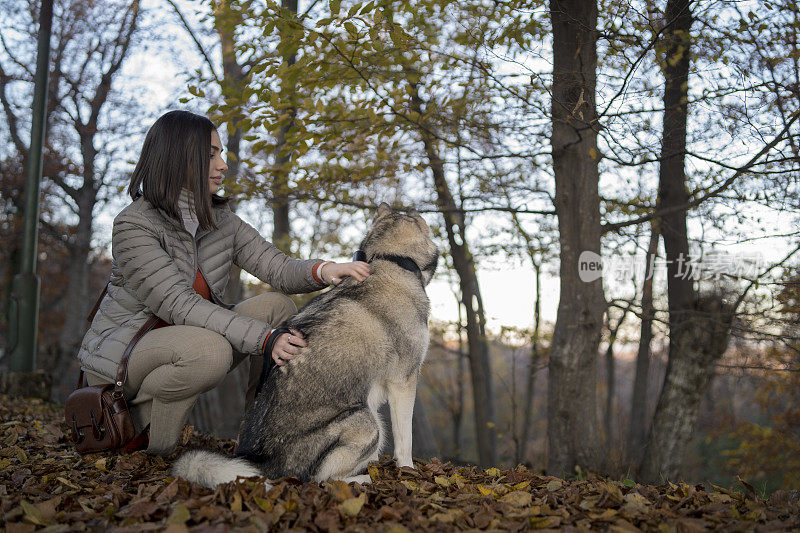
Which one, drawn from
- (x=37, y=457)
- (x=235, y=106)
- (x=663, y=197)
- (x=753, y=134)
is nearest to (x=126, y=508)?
(x=37, y=457)

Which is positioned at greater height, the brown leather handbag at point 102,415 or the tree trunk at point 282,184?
the tree trunk at point 282,184

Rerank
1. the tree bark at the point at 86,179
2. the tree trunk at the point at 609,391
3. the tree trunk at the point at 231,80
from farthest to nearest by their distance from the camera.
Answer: the tree bark at the point at 86,179
the tree trunk at the point at 609,391
the tree trunk at the point at 231,80

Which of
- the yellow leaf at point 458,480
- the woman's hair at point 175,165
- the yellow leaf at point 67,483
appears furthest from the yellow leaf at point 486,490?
the woman's hair at point 175,165

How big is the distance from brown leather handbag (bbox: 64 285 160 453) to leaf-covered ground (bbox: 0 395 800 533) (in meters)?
0.19

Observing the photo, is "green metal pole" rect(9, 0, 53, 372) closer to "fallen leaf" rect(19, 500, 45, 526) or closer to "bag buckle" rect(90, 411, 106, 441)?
"bag buckle" rect(90, 411, 106, 441)

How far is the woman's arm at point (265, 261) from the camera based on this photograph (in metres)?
3.97

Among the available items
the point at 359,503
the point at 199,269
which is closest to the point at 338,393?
the point at 359,503

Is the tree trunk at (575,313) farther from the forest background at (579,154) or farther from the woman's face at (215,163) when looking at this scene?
the woman's face at (215,163)

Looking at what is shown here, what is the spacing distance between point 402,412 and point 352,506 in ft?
3.18

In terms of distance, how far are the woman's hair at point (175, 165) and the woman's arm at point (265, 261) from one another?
1.51ft

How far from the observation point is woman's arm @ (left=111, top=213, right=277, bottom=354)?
3301 millimetres

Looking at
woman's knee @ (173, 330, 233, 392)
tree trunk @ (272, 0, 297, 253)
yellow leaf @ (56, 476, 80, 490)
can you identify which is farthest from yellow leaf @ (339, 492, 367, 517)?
tree trunk @ (272, 0, 297, 253)

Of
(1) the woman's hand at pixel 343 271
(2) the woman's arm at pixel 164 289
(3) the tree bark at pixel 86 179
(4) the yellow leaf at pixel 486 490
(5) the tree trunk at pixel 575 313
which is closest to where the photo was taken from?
(4) the yellow leaf at pixel 486 490

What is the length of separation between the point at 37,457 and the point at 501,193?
5.81 meters
